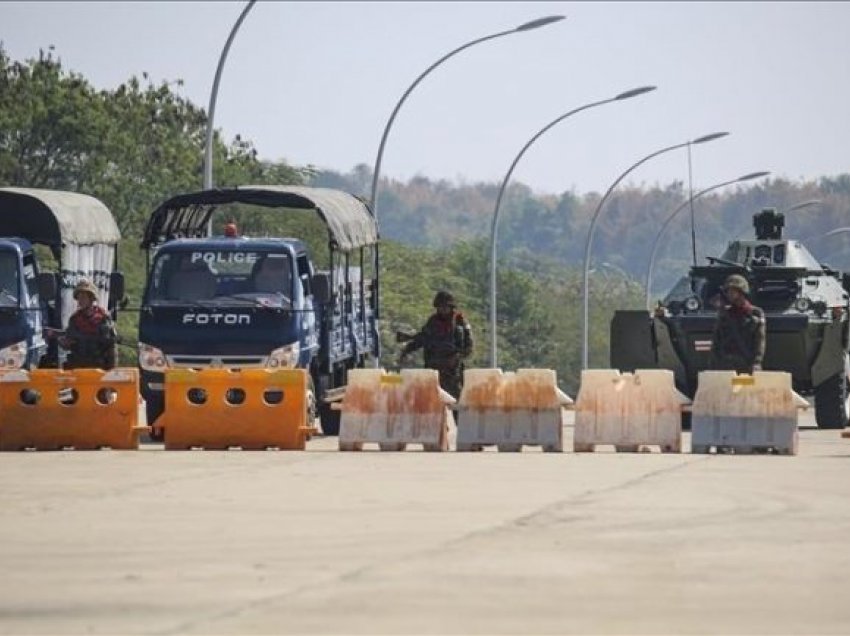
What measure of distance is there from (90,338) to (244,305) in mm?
2046

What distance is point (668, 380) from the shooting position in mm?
28578

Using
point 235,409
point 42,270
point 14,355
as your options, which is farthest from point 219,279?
point 42,270

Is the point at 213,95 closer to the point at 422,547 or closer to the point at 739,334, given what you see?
the point at 739,334

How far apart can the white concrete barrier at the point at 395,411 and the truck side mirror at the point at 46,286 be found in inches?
211

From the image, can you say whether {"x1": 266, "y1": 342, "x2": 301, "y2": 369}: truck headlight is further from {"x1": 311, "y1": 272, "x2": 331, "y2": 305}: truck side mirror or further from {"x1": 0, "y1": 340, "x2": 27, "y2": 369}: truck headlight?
{"x1": 0, "y1": 340, "x2": 27, "y2": 369}: truck headlight

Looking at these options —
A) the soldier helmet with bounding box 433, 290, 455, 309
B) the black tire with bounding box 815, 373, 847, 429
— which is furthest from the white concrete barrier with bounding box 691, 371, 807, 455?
the black tire with bounding box 815, 373, 847, 429

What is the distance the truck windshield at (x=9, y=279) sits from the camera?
3294 centimetres

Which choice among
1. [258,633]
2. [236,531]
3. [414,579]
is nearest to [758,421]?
[236,531]

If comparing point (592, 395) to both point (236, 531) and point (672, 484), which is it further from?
point (236, 531)

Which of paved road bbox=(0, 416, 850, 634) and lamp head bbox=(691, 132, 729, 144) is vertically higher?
lamp head bbox=(691, 132, 729, 144)

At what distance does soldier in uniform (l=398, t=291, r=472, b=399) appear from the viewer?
102 ft

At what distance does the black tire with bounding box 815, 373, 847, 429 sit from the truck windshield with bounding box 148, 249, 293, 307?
31.4ft

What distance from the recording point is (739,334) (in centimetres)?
3111

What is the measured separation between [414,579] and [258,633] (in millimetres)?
2416
